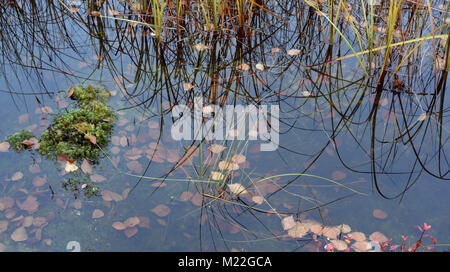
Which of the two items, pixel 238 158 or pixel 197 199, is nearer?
pixel 197 199

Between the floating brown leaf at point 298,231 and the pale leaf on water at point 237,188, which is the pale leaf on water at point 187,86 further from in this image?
the floating brown leaf at point 298,231

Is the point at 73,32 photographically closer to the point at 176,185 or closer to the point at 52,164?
the point at 52,164

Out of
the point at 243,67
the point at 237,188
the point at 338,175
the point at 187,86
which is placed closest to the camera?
the point at 237,188

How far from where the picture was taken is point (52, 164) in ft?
9.67

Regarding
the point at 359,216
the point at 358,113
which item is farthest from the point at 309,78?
the point at 359,216

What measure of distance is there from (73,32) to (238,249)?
133 inches

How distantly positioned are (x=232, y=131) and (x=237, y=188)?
1.95 ft

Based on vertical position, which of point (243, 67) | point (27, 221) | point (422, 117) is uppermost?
point (243, 67)

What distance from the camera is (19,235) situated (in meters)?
2.48

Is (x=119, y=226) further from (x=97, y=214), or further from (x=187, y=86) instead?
(x=187, y=86)

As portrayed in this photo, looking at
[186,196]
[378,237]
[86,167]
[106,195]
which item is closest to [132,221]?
[106,195]

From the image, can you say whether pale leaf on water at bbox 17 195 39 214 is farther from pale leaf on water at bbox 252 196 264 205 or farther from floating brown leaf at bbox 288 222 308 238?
floating brown leaf at bbox 288 222 308 238

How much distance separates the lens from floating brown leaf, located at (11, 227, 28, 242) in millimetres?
2463

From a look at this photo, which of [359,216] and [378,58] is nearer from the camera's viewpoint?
[359,216]
